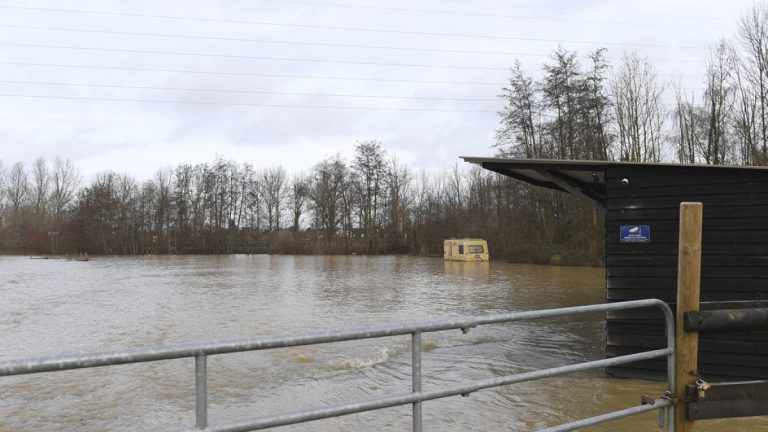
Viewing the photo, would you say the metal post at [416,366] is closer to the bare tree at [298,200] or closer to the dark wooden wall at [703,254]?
the dark wooden wall at [703,254]

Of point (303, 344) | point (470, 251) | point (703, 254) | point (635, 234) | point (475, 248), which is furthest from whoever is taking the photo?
point (475, 248)

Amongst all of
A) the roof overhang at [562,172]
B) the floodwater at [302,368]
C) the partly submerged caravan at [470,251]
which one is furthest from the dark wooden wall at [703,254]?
the partly submerged caravan at [470,251]

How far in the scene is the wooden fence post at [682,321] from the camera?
3277mm

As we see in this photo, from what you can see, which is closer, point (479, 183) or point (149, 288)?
point (149, 288)

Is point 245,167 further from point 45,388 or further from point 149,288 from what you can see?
point 45,388

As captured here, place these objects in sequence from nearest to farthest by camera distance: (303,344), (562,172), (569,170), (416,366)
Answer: (303,344), (416,366), (569,170), (562,172)

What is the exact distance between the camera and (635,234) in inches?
289

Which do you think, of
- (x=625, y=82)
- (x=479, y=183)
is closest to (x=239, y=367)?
(x=625, y=82)

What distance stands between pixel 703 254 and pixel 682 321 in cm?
426

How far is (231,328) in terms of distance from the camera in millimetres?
12820

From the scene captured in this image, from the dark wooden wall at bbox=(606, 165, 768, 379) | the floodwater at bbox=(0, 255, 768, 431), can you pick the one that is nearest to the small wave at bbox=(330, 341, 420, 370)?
the floodwater at bbox=(0, 255, 768, 431)

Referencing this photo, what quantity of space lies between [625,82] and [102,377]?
3687 cm

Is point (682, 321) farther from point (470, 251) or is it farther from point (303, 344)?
point (470, 251)

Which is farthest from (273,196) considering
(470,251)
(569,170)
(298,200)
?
(569,170)
